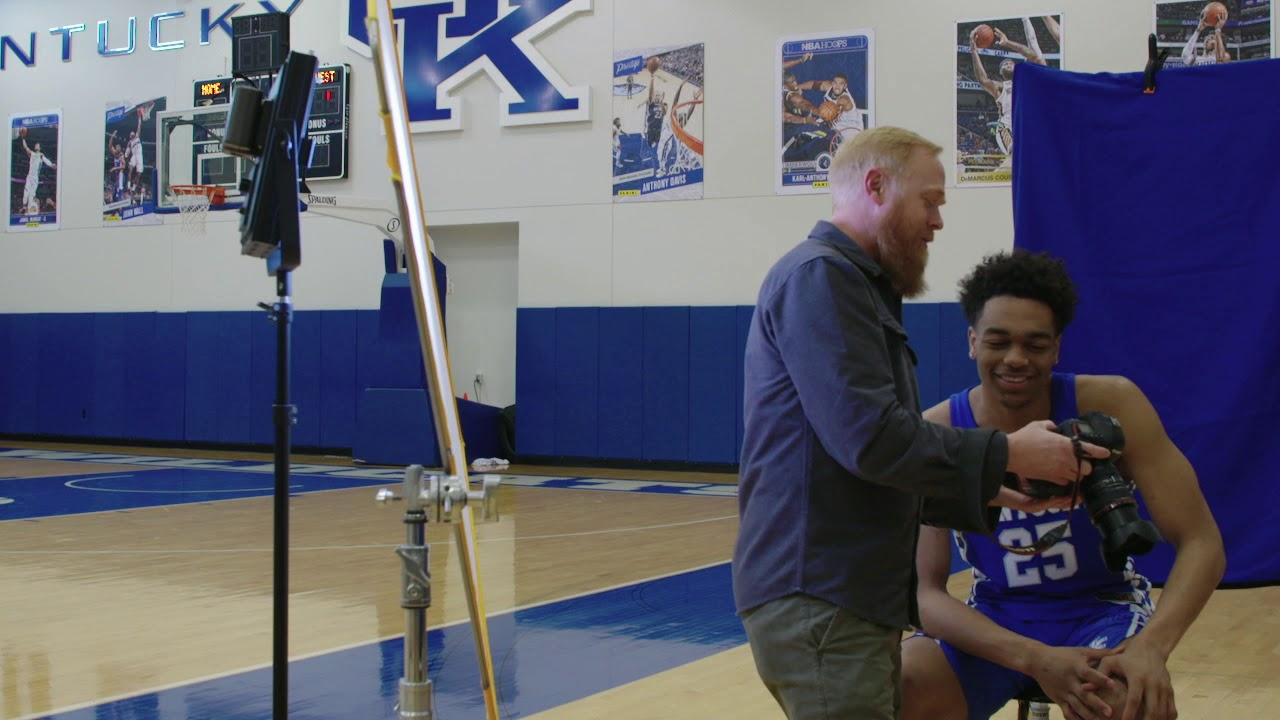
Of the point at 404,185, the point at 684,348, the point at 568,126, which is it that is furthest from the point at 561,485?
the point at 404,185

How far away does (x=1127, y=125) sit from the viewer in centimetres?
319

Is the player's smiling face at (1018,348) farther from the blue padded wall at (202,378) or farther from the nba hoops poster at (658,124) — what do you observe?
the blue padded wall at (202,378)

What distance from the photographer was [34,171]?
50.5 feet

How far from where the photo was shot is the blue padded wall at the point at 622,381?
39.7 feet

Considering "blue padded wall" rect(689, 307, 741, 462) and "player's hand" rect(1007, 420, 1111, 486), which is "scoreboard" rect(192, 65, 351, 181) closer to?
"blue padded wall" rect(689, 307, 741, 462)

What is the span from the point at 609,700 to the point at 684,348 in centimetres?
844

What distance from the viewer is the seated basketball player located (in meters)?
1.97

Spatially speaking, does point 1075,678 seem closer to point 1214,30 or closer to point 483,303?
point 1214,30

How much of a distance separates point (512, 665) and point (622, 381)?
27.0ft

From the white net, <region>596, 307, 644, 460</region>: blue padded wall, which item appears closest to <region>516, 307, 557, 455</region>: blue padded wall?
<region>596, 307, 644, 460</region>: blue padded wall

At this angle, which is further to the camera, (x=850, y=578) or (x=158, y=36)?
(x=158, y=36)

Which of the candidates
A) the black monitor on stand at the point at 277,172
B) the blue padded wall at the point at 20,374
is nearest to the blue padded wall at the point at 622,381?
the blue padded wall at the point at 20,374

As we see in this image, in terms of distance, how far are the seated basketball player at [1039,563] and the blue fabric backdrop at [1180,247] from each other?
3.81 feet

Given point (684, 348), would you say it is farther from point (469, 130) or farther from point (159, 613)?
point (159, 613)
